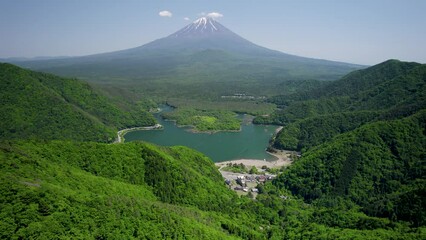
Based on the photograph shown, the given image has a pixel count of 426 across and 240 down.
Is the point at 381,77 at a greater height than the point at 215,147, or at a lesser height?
greater

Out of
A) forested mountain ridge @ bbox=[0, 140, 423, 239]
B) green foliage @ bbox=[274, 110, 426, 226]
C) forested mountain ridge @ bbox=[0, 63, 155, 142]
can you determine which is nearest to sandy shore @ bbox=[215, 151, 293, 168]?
green foliage @ bbox=[274, 110, 426, 226]

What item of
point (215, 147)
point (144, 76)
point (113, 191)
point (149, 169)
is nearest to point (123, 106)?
point (215, 147)

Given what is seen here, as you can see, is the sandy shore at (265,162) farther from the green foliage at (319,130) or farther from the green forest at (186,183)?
the green forest at (186,183)

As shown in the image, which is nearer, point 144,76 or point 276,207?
point 276,207

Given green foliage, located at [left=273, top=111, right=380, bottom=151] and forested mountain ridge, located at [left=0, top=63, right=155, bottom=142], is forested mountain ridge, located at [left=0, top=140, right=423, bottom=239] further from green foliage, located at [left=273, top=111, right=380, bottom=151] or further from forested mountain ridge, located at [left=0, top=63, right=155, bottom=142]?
forested mountain ridge, located at [left=0, top=63, right=155, bottom=142]

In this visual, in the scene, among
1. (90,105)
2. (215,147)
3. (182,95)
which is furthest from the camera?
(182,95)

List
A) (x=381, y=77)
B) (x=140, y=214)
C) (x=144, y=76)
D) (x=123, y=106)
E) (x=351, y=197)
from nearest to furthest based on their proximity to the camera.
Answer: (x=140, y=214) < (x=351, y=197) < (x=123, y=106) < (x=381, y=77) < (x=144, y=76)

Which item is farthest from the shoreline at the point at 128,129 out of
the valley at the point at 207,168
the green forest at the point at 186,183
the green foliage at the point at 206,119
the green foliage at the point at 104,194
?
the green foliage at the point at 104,194

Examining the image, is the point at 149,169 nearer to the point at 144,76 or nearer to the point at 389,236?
the point at 389,236
